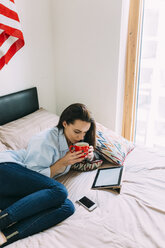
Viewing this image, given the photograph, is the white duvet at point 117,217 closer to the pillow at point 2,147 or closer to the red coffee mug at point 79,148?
the red coffee mug at point 79,148

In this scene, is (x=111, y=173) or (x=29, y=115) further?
(x=29, y=115)

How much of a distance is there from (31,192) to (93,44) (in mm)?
1554

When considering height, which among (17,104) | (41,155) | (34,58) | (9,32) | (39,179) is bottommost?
(39,179)

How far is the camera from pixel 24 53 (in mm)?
2117

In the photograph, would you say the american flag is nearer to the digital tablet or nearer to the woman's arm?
the woman's arm

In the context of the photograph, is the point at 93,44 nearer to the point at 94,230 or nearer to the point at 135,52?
the point at 135,52

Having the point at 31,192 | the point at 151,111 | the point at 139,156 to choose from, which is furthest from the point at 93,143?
the point at 151,111

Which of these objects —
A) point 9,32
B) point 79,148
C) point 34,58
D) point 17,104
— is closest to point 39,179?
point 79,148

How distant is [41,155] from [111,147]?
2.01 feet

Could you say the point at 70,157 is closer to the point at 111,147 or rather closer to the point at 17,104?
the point at 111,147

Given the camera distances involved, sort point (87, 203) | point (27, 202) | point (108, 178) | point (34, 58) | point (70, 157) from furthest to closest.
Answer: point (34, 58), point (108, 178), point (70, 157), point (87, 203), point (27, 202)

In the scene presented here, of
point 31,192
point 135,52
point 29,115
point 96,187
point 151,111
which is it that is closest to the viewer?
point 31,192

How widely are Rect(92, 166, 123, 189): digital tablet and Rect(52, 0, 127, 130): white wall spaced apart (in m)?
0.84

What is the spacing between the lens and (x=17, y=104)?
79.7 inches
